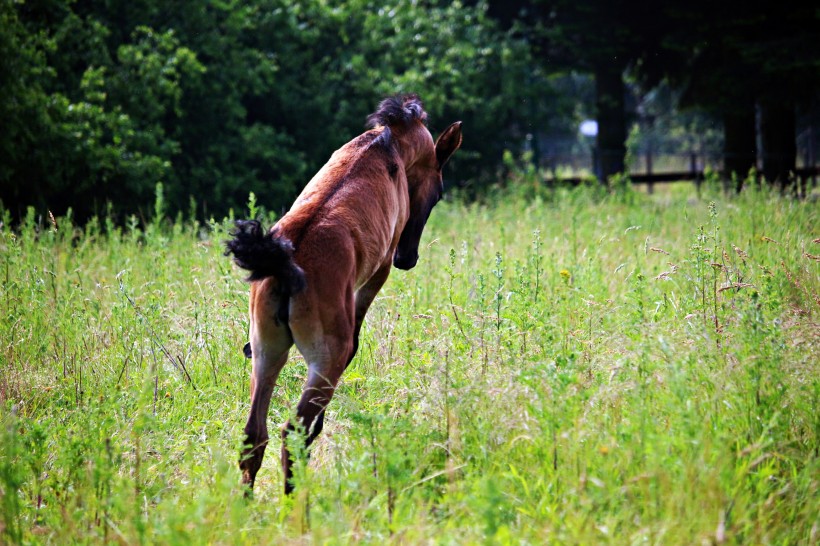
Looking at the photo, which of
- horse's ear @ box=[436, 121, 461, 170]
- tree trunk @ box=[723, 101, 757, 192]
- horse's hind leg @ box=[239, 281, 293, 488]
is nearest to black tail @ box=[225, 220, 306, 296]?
horse's hind leg @ box=[239, 281, 293, 488]

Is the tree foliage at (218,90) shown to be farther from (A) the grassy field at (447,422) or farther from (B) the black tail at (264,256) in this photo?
(B) the black tail at (264,256)

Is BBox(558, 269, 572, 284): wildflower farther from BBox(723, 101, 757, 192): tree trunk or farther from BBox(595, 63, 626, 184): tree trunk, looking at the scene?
BBox(595, 63, 626, 184): tree trunk

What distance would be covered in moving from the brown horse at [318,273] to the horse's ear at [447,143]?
83 centimetres

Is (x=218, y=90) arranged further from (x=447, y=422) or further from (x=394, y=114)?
(x=447, y=422)

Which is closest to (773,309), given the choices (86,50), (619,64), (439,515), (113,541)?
(439,515)

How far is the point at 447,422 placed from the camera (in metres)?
4.01

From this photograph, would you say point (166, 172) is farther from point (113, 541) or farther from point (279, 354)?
point (113, 541)

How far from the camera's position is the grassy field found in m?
3.23

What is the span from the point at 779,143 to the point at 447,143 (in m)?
14.6

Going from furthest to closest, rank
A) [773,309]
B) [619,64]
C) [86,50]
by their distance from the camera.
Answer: [619,64] → [86,50] → [773,309]

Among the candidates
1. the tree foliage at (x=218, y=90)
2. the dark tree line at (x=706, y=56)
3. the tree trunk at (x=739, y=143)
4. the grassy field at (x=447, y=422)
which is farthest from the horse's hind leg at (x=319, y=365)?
the tree trunk at (x=739, y=143)

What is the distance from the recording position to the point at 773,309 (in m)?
4.95

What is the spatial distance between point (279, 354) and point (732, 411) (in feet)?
7.35

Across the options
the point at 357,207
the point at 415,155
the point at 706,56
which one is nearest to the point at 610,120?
the point at 706,56
